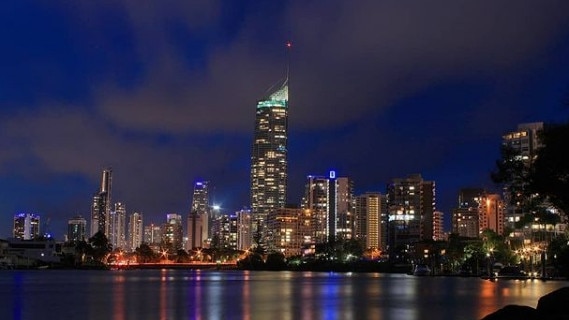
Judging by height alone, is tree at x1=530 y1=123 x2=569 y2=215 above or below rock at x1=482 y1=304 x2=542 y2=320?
above

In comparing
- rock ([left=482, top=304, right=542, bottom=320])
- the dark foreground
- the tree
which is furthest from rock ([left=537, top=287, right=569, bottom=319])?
the tree

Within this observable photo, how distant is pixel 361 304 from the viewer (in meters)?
47.4

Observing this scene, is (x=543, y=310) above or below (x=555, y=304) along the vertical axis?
below

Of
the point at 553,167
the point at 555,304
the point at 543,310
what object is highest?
the point at 553,167

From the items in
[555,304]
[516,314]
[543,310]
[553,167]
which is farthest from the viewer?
[553,167]

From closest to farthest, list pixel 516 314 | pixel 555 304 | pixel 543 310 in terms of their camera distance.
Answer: pixel 516 314, pixel 543 310, pixel 555 304

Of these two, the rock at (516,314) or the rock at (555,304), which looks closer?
the rock at (516,314)

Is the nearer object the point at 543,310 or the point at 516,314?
the point at 516,314

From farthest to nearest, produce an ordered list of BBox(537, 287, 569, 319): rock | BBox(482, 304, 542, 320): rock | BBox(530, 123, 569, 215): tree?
BBox(530, 123, 569, 215): tree < BBox(537, 287, 569, 319): rock < BBox(482, 304, 542, 320): rock

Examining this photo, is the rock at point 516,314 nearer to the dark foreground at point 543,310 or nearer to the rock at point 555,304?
the dark foreground at point 543,310

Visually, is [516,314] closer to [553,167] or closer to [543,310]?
[543,310]

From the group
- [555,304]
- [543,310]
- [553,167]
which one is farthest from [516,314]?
[553,167]

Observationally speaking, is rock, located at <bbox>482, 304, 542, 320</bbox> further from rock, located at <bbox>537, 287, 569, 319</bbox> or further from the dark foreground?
rock, located at <bbox>537, 287, 569, 319</bbox>

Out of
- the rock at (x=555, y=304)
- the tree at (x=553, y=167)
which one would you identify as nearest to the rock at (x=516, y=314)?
the rock at (x=555, y=304)
